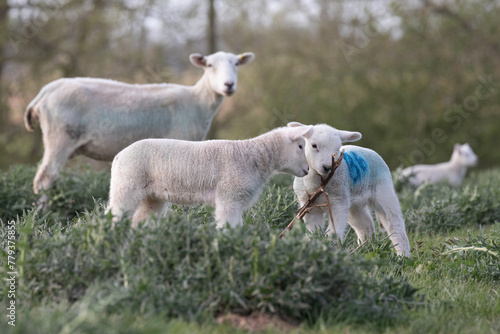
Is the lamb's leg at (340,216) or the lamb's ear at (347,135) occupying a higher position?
the lamb's ear at (347,135)

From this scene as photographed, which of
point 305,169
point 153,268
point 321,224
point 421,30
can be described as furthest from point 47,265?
point 421,30

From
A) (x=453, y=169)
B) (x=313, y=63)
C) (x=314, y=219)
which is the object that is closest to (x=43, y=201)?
(x=314, y=219)

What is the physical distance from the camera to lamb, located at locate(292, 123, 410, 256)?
4.59 meters

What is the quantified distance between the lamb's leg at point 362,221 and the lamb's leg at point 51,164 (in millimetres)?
3486

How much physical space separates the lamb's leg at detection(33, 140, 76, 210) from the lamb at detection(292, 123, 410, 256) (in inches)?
128

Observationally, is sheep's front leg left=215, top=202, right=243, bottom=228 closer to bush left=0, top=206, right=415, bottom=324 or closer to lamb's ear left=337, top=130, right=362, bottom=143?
bush left=0, top=206, right=415, bottom=324

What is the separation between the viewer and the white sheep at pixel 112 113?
714 centimetres

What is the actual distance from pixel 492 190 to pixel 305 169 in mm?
4078

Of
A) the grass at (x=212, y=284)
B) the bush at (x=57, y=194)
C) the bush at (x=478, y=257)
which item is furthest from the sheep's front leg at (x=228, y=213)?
the bush at (x=57, y=194)

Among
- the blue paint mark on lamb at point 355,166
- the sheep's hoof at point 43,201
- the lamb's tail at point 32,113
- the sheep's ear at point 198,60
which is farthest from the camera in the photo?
the sheep's ear at point 198,60

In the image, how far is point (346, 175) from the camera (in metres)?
4.88

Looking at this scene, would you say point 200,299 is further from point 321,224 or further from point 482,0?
point 482,0

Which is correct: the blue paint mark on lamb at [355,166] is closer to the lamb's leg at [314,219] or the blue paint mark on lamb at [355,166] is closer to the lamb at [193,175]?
the lamb's leg at [314,219]

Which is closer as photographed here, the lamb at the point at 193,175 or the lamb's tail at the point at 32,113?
the lamb at the point at 193,175
